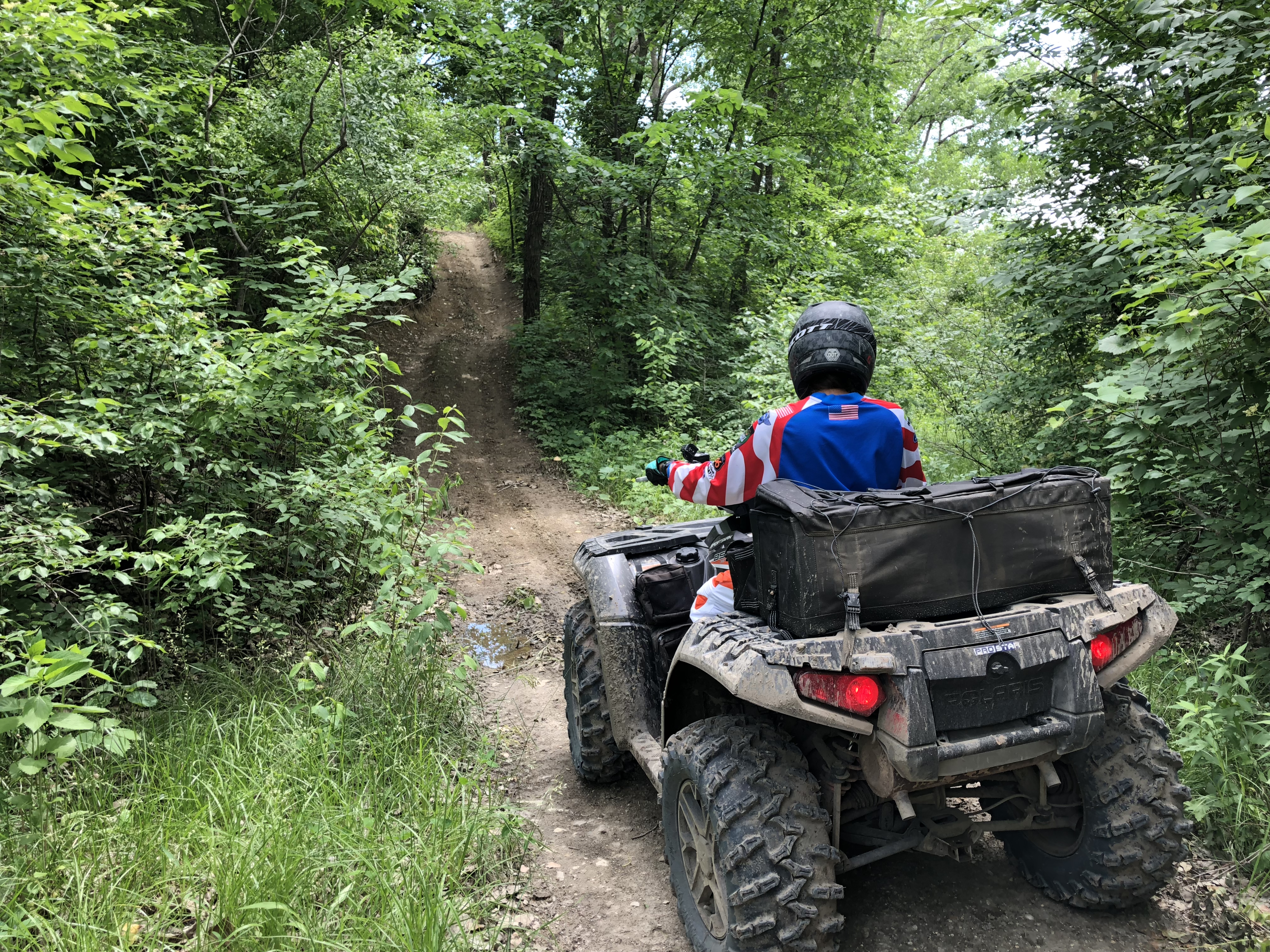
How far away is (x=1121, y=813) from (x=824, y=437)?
59.6 inches

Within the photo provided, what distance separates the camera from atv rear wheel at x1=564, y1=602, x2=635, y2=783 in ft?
11.8

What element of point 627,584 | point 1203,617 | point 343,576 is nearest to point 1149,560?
point 1203,617

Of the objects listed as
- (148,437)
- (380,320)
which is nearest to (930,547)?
(148,437)

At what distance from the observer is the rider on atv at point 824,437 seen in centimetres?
264

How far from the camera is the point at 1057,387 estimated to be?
600cm

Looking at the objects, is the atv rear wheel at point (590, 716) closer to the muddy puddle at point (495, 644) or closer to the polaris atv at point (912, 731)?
the polaris atv at point (912, 731)

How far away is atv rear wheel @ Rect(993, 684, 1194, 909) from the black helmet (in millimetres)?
1391

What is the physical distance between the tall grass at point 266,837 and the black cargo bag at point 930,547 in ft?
5.12

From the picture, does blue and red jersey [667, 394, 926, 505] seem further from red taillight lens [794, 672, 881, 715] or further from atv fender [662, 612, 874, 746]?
red taillight lens [794, 672, 881, 715]

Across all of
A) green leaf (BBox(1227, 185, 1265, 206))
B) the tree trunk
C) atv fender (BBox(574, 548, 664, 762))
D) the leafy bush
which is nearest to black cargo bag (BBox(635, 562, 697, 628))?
atv fender (BBox(574, 548, 664, 762))

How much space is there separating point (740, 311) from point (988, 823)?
12510mm

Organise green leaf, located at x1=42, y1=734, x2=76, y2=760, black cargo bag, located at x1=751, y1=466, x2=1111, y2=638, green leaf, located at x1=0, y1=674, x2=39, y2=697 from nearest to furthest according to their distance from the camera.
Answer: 1. green leaf, located at x1=0, y1=674, x2=39, y2=697
2. black cargo bag, located at x1=751, y1=466, x2=1111, y2=638
3. green leaf, located at x1=42, y1=734, x2=76, y2=760

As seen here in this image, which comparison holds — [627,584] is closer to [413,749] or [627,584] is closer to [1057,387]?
[413,749]

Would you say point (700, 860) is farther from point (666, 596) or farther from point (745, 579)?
point (666, 596)
